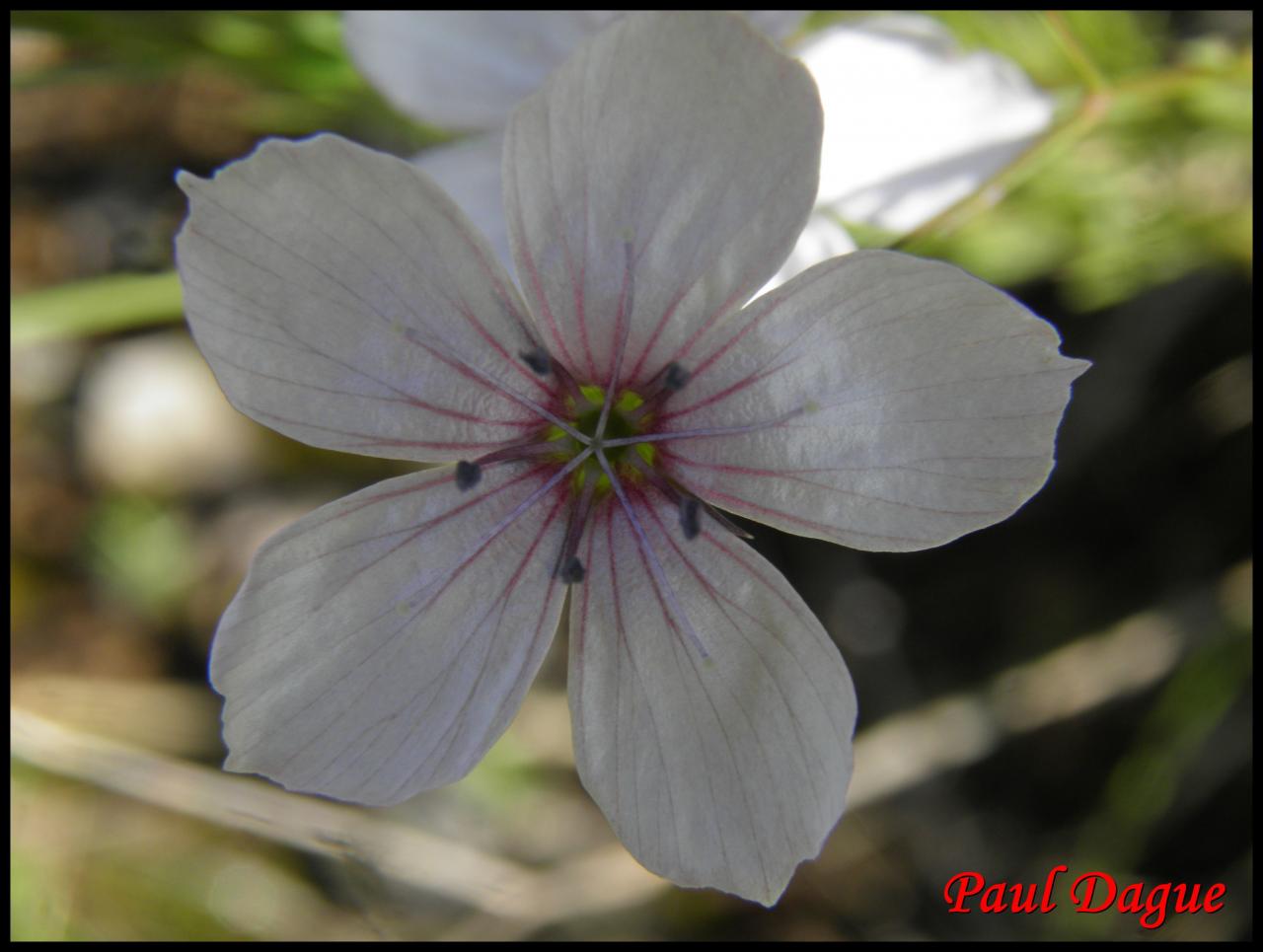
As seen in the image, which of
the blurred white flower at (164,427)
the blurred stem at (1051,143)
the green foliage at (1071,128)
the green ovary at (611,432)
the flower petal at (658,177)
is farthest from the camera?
the blurred white flower at (164,427)

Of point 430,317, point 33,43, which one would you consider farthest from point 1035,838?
point 33,43

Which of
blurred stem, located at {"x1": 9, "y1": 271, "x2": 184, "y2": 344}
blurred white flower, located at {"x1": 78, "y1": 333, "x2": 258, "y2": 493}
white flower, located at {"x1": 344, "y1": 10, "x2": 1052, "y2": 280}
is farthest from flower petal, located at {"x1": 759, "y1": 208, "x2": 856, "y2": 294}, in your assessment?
blurred white flower, located at {"x1": 78, "y1": 333, "x2": 258, "y2": 493}

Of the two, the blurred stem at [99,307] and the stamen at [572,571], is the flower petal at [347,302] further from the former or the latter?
the blurred stem at [99,307]

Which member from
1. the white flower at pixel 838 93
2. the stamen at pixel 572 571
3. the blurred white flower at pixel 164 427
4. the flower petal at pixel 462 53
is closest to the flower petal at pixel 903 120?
the white flower at pixel 838 93

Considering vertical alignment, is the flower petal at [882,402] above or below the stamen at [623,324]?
above

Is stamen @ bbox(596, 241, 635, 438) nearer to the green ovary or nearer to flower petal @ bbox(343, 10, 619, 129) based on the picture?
the green ovary

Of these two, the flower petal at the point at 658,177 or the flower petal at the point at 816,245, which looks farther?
the flower petal at the point at 816,245

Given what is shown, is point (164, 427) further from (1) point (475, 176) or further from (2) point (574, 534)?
(2) point (574, 534)

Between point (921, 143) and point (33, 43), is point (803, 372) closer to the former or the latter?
point (921, 143)
